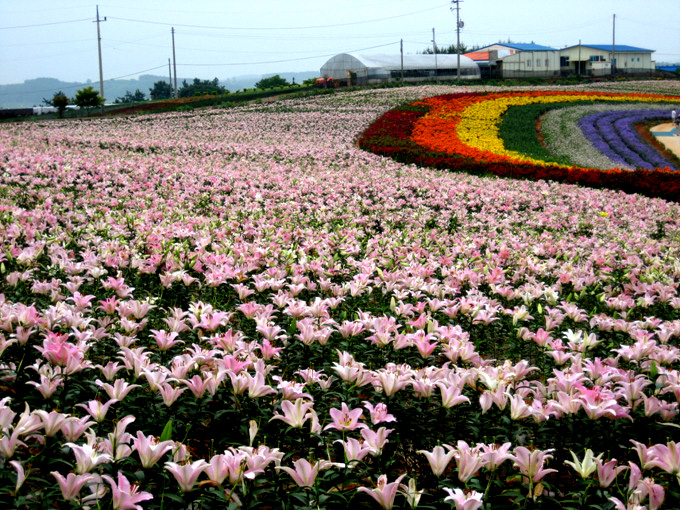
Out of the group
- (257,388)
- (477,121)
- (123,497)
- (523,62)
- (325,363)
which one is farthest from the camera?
(523,62)

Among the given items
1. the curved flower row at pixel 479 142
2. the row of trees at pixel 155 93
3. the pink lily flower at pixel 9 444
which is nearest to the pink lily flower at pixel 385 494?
the pink lily flower at pixel 9 444

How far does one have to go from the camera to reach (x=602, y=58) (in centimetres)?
7106

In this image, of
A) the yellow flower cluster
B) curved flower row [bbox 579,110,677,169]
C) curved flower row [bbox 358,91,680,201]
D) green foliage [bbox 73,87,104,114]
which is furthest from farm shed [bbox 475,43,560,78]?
green foliage [bbox 73,87,104,114]

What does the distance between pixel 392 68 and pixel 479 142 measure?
40.6 meters

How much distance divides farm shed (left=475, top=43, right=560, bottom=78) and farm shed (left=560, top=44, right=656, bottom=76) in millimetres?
1962

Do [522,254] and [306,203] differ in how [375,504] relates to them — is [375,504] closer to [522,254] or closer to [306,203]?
[522,254]

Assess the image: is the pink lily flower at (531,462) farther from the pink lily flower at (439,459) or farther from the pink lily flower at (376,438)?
the pink lily flower at (376,438)

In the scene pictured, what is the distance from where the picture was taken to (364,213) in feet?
28.7

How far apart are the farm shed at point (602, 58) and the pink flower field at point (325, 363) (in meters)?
70.1

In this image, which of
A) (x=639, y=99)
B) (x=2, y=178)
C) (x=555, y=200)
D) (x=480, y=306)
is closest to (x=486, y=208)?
(x=555, y=200)

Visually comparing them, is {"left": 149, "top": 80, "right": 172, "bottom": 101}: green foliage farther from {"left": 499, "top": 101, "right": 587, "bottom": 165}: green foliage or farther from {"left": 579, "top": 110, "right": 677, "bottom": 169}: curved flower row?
{"left": 579, "top": 110, "right": 677, "bottom": 169}: curved flower row

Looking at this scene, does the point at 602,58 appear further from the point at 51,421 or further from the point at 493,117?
the point at 51,421

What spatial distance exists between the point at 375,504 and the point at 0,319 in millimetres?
2000

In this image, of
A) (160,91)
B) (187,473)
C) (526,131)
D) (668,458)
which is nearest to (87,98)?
(526,131)
